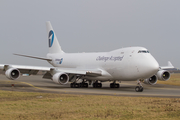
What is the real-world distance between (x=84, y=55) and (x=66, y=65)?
4.00 m

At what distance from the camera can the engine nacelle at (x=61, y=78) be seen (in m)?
26.4

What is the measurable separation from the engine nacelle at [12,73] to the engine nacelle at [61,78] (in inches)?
149

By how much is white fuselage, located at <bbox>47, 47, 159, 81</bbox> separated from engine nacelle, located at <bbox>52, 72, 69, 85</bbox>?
3.46m

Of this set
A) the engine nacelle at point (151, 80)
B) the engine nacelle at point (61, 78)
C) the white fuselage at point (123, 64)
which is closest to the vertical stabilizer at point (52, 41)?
the white fuselage at point (123, 64)

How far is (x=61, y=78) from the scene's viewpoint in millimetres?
27641

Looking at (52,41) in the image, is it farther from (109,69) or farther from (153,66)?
(153,66)

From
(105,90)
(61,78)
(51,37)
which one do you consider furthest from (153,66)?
(51,37)

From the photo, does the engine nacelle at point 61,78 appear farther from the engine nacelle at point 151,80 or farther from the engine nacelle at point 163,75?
the engine nacelle at point 163,75

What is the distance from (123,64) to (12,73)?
37.8 ft

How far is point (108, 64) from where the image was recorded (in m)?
27.5

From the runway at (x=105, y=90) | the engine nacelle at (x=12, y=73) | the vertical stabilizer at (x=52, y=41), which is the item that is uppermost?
the vertical stabilizer at (x=52, y=41)

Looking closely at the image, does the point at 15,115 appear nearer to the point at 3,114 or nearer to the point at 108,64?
the point at 3,114

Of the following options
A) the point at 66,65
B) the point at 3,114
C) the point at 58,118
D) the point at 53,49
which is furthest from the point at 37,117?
the point at 53,49

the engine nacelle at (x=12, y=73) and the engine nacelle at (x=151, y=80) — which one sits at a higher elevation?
the engine nacelle at (x=12, y=73)
